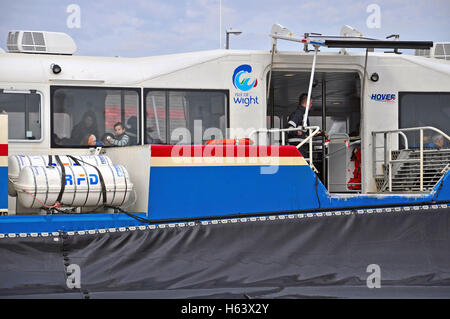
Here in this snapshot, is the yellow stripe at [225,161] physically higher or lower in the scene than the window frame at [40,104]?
lower


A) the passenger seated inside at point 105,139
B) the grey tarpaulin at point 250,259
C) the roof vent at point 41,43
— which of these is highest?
the roof vent at point 41,43

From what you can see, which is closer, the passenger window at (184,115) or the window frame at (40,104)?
the window frame at (40,104)

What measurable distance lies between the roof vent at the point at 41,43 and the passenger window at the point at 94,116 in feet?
1.82

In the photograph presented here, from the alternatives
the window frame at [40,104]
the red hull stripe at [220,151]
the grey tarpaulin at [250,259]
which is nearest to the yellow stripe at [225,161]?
the red hull stripe at [220,151]

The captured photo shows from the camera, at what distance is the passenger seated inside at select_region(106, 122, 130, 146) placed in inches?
254

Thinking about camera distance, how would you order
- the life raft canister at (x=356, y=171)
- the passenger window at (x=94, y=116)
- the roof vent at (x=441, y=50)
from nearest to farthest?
the passenger window at (x=94, y=116) → the roof vent at (x=441, y=50) → the life raft canister at (x=356, y=171)

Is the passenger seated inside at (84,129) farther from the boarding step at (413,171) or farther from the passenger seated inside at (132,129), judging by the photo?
the boarding step at (413,171)

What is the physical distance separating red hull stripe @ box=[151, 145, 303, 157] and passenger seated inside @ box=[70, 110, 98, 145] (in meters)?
1.59

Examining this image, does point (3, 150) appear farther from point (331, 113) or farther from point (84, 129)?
point (331, 113)

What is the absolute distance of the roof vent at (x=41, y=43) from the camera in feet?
21.8

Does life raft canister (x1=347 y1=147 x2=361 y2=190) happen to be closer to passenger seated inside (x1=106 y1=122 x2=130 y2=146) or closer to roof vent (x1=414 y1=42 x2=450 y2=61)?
roof vent (x1=414 y1=42 x2=450 y2=61)

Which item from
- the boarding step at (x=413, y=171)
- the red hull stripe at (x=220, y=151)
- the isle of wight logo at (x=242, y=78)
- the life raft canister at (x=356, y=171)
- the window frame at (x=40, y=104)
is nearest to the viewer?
the red hull stripe at (x=220, y=151)

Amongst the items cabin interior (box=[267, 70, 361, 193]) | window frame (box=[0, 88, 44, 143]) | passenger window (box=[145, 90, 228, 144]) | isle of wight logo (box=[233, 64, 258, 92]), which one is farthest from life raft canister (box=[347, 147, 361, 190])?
window frame (box=[0, 88, 44, 143])
